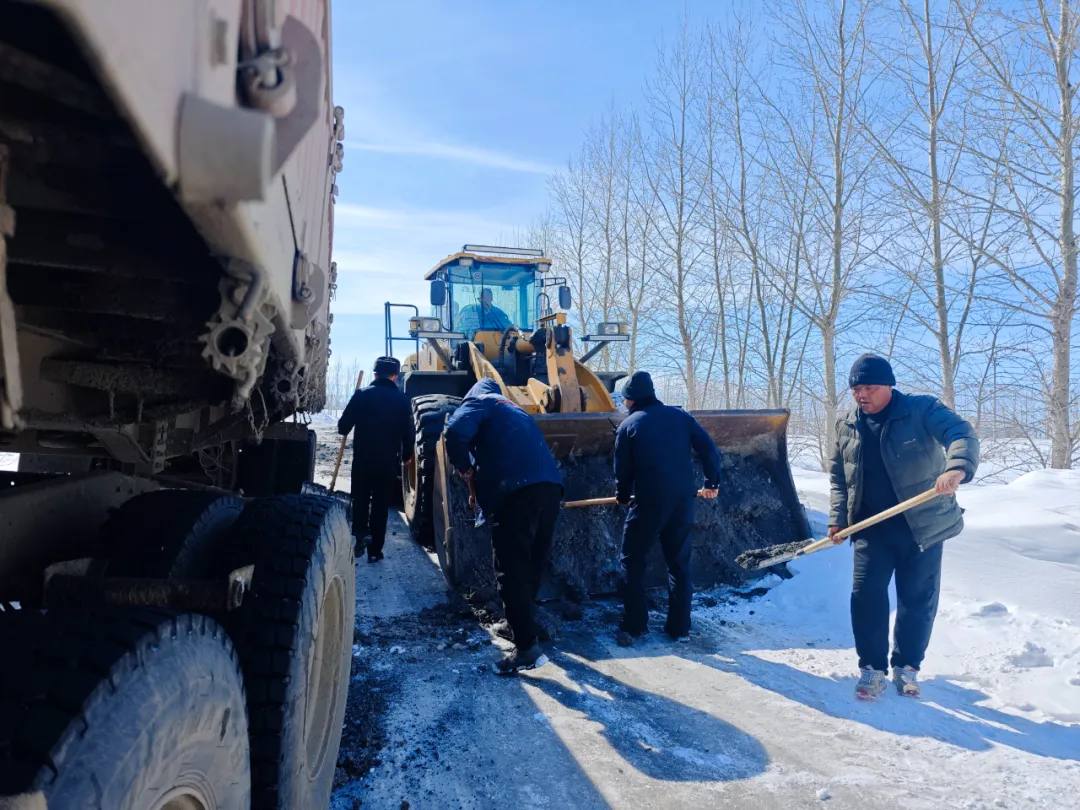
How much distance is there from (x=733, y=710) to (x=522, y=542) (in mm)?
1508

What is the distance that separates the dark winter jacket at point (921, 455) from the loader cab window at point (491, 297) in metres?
5.24

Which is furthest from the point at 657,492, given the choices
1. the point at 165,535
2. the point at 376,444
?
the point at 165,535

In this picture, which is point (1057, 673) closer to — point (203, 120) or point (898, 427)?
point (898, 427)

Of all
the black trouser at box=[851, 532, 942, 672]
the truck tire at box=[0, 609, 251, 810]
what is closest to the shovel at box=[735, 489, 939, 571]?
the black trouser at box=[851, 532, 942, 672]

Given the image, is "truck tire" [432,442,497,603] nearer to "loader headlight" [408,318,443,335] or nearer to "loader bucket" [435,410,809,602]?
"loader bucket" [435,410,809,602]

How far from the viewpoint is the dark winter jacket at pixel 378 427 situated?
660 cm

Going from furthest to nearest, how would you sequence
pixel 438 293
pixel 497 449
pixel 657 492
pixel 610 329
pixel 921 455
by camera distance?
pixel 610 329 < pixel 438 293 < pixel 657 492 < pixel 497 449 < pixel 921 455

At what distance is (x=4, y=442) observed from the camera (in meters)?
Result: 1.92

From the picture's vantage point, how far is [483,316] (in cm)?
883

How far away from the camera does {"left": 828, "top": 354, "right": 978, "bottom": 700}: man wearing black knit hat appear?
376 cm

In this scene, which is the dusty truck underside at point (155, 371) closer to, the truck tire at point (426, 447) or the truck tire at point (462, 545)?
the truck tire at point (462, 545)

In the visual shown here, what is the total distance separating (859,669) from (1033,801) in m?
1.27

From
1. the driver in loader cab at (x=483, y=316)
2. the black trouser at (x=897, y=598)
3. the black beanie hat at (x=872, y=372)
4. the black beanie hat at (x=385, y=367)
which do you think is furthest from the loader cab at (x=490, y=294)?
the black trouser at (x=897, y=598)

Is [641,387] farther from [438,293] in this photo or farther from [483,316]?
[483,316]
